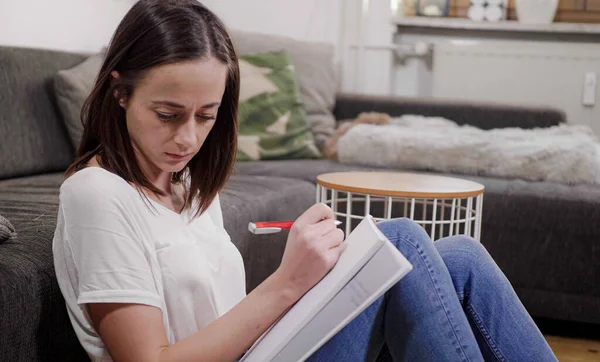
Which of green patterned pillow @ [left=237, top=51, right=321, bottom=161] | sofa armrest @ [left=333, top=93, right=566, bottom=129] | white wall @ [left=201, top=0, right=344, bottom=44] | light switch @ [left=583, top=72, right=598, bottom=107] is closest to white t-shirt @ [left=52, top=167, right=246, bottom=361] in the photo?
green patterned pillow @ [left=237, top=51, right=321, bottom=161]

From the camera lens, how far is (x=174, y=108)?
0.93 metres

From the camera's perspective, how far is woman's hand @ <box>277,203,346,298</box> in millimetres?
856

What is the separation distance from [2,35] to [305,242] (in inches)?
65.0

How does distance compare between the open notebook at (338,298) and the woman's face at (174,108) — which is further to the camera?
the woman's face at (174,108)

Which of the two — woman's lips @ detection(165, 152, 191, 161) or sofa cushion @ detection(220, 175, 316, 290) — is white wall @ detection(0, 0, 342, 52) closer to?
sofa cushion @ detection(220, 175, 316, 290)

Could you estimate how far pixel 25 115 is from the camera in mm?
1999

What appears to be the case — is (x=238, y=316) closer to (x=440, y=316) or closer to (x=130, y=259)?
Result: (x=130, y=259)

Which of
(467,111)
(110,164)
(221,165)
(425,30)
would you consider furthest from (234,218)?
(425,30)

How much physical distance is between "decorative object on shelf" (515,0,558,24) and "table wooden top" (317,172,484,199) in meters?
1.75

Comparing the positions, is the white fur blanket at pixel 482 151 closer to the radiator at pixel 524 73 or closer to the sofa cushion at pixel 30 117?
the radiator at pixel 524 73

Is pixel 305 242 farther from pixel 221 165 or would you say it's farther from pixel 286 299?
pixel 221 165

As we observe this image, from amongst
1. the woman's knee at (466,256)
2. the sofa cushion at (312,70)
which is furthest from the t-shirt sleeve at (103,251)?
the sofa cushion at (312,70)

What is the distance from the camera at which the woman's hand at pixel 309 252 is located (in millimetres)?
856

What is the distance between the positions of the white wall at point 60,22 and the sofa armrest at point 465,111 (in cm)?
96
